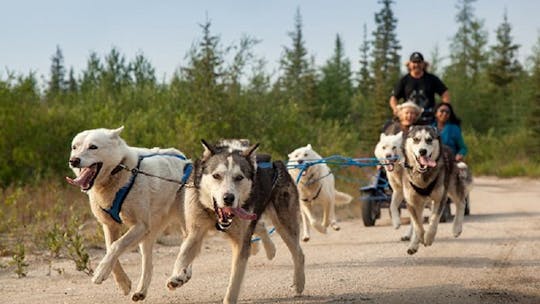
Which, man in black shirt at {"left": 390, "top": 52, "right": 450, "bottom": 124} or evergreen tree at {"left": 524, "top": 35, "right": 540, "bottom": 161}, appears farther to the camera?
evergreen tree at {"left": 524, "top": 35, "right": 540, "bottom": 161}

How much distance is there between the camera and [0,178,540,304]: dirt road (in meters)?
5.91

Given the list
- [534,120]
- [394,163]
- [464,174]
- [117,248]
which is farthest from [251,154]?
[534,120]

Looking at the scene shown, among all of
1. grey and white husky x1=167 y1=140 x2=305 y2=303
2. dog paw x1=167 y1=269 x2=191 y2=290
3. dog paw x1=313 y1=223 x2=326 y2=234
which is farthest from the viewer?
dog paw x1=313 y1=223 x2=326 y2=234

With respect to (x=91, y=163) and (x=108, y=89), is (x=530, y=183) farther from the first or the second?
(x=91, y=163)

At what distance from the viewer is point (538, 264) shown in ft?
24.3

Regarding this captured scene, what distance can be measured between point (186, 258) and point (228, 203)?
54cm

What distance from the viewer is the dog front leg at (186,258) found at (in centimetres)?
497

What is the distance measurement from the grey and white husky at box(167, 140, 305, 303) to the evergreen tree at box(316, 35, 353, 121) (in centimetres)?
3857

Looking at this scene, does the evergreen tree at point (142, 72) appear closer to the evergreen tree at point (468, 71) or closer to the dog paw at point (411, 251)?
the dog paw at point (411, 251)

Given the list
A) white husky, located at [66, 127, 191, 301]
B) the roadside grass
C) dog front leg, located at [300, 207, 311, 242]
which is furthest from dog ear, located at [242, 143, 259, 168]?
dog front leg, located at [300, 207, 311, 242]

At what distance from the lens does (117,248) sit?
540 centimetres

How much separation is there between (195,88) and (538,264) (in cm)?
1101

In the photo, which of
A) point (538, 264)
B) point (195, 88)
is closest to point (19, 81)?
point (195, 88)

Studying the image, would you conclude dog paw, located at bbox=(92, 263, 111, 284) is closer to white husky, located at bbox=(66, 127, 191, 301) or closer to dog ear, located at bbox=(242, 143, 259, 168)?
white husky, located at bbox=(66, 127, 191, 301)
